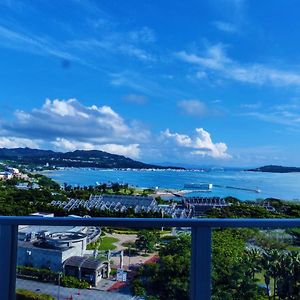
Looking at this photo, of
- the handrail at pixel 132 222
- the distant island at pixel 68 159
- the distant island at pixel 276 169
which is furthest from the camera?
the distant island at pixel 68 159

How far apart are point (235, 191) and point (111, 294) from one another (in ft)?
10.9

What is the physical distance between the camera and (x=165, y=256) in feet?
7.04

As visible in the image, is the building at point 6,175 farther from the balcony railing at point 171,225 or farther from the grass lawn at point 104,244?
the grass lawn at point 104,244

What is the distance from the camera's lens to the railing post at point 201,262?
2084mm

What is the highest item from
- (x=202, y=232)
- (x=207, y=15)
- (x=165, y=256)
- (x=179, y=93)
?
(x=207, y=15)

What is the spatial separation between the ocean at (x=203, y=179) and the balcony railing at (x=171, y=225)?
2.67 m

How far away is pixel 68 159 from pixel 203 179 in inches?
82.9

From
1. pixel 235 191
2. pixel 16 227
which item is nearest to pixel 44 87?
pixel 235 191

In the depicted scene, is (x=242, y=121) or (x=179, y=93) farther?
(x=179, y=93)

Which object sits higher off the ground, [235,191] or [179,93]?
[179,93]

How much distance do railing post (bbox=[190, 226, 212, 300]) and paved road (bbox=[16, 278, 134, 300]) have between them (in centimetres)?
42

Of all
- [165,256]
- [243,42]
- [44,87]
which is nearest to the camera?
[165,256]

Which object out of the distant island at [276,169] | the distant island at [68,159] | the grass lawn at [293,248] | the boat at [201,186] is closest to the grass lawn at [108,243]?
the grass lawn at [293,248]

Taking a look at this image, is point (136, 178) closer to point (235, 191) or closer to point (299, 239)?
point (235, 191)
